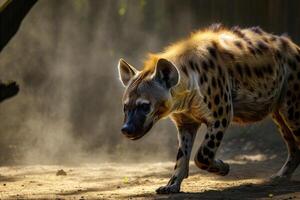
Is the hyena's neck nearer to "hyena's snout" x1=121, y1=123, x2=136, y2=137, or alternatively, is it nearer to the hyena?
the hyena

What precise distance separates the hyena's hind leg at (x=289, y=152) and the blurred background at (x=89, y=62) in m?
3.38

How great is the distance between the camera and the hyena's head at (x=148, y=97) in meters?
5.65

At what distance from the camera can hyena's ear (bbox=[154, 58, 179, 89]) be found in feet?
19.1

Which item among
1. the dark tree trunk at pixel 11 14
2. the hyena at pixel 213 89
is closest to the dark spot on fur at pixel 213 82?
the hyena at pixel 213 89

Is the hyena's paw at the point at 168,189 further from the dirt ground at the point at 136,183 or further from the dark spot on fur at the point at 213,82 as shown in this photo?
the dark spot on fur at the point at 213,82

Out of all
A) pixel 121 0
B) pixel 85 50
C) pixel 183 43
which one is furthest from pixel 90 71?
pixel 183 43

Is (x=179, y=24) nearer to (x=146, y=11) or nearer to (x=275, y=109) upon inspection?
(x=146, y=11)

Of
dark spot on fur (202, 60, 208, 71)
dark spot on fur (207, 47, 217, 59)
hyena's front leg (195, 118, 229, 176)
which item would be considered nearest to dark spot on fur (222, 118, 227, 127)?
hyena's front leg (195, 118, 229, 176)

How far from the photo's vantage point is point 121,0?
13062mm

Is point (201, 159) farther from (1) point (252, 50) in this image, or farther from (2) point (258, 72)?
(1) point (252, 50)

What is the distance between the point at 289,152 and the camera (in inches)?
274

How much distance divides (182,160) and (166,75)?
29.6 inches

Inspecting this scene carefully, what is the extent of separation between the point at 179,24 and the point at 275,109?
5.69 metres

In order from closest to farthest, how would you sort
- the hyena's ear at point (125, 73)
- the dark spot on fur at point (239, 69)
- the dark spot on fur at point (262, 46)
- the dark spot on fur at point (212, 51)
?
the hyena's ear at point (125, 73)
the dark spot on fur at point (212, 51)
the dark spot on fur at point (239, 69)
the dark spot on fur at point (262, 46)
